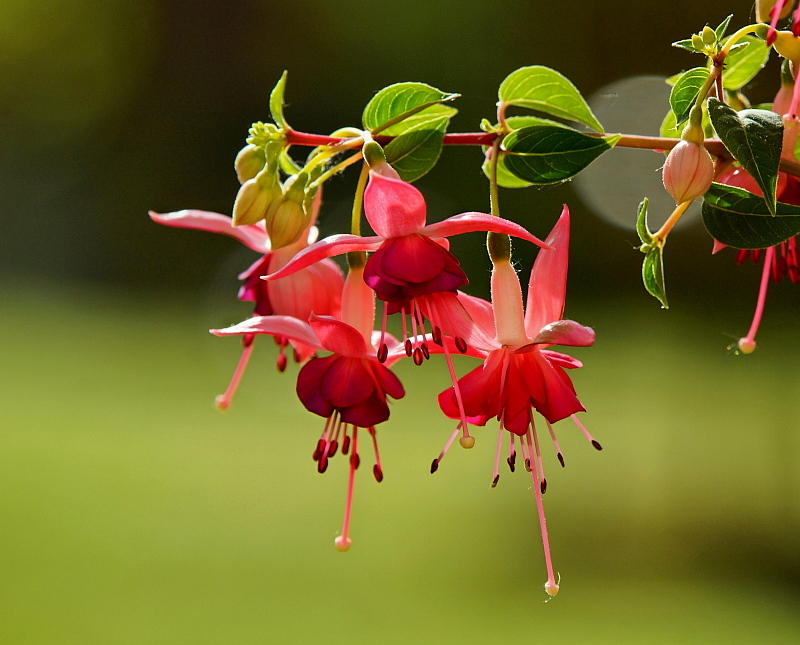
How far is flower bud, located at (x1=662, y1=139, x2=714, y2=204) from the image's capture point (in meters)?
0.38

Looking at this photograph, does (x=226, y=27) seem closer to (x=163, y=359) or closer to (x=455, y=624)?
(x=163, y=359)

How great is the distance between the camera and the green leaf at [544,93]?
1.51ft

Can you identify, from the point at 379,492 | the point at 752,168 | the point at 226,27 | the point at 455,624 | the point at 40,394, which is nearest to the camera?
the point at 752,168

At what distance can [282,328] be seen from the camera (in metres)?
0.40

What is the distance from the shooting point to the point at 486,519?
359 cm

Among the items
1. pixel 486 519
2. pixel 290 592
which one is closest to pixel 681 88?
pixel 290 592

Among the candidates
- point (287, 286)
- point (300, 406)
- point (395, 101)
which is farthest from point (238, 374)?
point (300, 406)

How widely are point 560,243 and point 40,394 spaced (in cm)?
551

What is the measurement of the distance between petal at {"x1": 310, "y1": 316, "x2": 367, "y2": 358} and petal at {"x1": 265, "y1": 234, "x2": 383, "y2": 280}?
43mm

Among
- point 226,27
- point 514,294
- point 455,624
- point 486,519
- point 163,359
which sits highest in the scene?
point 226,27

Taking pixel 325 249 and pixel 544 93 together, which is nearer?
pixel 325 249

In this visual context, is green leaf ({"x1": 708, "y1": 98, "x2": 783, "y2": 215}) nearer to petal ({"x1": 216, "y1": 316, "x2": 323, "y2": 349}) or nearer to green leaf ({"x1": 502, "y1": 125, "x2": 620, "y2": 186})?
green leaf ({"x1": 502, "y1": 125, "x2": 620, "y2": 186})

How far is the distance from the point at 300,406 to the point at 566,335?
16.3ft

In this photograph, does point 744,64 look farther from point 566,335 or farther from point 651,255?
point 566,335
